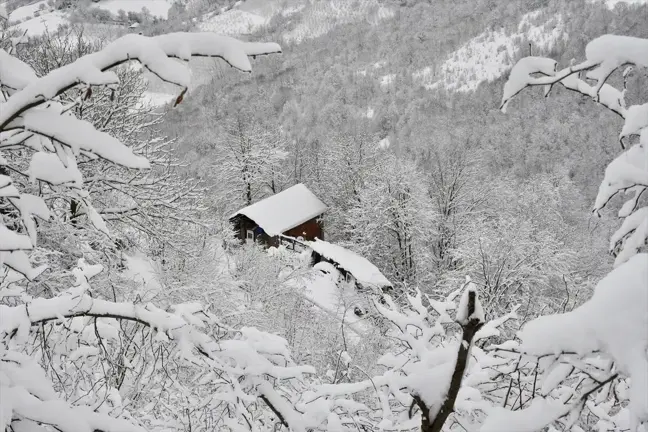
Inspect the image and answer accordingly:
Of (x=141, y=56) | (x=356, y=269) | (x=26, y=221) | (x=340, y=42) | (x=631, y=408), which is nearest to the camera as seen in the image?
(x=631, y=408)

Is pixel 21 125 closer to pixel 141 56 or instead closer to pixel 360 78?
pixel 141 56

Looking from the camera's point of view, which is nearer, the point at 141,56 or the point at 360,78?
the point at 141,56

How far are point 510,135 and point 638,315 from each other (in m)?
49.5

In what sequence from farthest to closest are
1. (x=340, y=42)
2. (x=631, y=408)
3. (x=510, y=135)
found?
(x=340, y=42) → (x=510, y=135) → (x=631, y=408)

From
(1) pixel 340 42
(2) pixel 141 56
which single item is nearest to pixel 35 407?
(2) pixel 141 56

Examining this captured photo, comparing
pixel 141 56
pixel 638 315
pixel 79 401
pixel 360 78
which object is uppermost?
pixel 141 56

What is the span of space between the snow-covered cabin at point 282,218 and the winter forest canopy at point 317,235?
0.13 m

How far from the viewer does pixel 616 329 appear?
3.71ft

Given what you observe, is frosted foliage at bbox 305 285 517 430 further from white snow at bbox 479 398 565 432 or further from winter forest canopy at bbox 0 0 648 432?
white snow at bbox 479 398 565 432

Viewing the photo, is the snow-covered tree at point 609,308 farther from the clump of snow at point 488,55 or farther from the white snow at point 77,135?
the clump of snow at point 488,55

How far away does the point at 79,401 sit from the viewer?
99.0 inches

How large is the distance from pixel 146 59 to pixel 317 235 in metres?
30.4

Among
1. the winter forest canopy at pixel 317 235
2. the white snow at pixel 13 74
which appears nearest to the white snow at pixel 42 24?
the winter forest canopy at pixel 317 235

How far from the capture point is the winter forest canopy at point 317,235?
4.62ft
